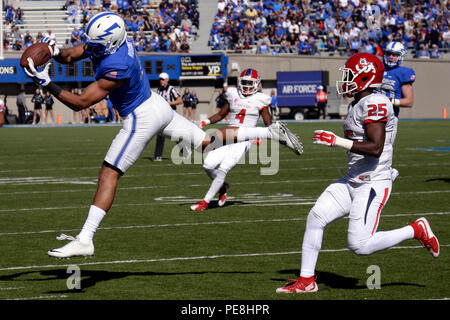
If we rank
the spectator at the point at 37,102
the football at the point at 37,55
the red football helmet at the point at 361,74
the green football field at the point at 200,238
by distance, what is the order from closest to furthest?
the red football helmet at the point at 361,74
the green football field at the point at 200,238
the football at the point at 37,55
the spectator at the point at 37,102

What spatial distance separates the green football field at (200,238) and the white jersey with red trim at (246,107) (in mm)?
1069

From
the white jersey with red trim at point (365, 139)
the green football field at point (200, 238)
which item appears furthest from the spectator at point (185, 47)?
the white jersey with red trim at point (365, 139)

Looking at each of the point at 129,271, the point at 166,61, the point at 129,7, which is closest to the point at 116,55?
the point at 129,271

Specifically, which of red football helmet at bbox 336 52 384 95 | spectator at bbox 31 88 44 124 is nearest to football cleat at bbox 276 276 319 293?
red football helmet at bbox 336 52 384 95

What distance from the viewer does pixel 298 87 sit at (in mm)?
37656

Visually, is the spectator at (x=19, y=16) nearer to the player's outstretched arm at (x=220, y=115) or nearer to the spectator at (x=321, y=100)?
the spectator at (x=321, y=100)

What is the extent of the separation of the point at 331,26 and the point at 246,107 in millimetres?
28981

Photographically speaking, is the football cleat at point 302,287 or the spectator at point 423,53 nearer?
the football cleat at point 302,287

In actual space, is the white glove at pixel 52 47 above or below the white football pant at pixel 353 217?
above

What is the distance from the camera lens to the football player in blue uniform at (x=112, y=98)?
609 centimetres

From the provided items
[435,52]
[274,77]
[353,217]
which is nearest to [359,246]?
[353,217]

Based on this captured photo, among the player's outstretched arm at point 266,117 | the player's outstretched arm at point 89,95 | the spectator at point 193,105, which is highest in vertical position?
the player's outstretched arm at point 89,95
